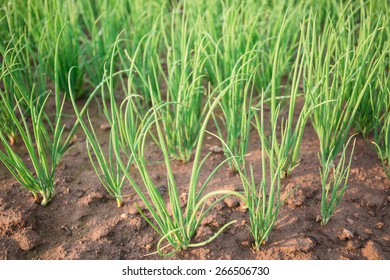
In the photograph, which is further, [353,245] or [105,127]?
[105,127]

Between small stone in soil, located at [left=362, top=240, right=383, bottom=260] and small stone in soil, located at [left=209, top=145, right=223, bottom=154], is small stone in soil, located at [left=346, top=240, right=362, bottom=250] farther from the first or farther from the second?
small stone in soil, located at [left=209, top=145, right=223, bottom=154]

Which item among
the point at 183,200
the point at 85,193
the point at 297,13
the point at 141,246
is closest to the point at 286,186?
the point at 183,200

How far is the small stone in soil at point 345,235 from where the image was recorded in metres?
1.62

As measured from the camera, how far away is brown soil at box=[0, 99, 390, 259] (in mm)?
1588

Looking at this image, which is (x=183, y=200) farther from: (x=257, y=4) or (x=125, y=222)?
(x=257, y=4)

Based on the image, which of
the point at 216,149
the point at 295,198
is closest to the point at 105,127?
the point at 216,149

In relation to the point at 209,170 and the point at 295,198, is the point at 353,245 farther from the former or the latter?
the point at 209,170

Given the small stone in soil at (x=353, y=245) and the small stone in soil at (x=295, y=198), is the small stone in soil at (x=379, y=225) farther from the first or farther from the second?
the small stone in soil at (x=295, y=198)

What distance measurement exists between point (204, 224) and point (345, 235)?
493mm

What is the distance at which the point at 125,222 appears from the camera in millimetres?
1687

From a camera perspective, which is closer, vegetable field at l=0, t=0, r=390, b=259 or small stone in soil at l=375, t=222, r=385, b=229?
vegetable field at l=0, t=0, r=390, b=259

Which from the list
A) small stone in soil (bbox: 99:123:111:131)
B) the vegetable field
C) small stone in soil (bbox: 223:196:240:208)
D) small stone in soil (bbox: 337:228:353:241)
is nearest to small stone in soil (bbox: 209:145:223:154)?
the vegetable field

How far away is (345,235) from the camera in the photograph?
1.62 meters

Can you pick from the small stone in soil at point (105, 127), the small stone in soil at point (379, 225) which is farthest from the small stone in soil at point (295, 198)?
the small stone in soil at point (105, 127)
